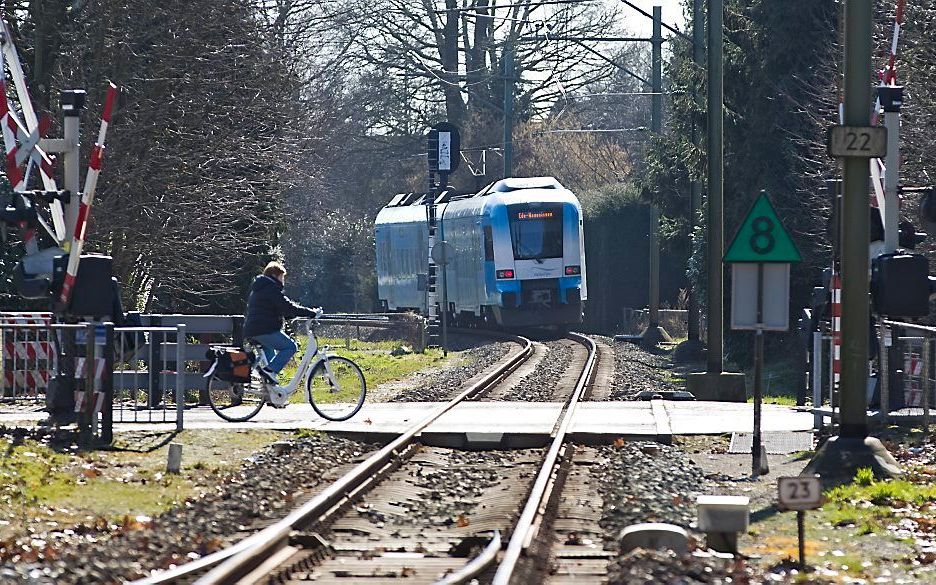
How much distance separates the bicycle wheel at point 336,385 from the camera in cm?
1730

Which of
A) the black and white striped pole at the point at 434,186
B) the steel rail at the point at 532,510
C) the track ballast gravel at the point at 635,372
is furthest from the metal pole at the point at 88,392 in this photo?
the black and white striped pole at the point at 434,186

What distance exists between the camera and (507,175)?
48250 mm

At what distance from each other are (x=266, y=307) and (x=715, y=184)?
368 inches

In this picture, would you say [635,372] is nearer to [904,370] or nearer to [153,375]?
[904,370]

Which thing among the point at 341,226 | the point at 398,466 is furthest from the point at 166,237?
the point at 341,226

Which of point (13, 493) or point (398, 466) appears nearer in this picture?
point (13, 493)

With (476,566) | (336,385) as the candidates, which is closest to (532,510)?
(476,566)

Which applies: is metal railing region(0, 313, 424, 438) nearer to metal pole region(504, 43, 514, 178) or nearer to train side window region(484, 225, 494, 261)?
train side window region(484, 225, 494, 261)

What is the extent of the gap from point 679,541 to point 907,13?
1735 cm

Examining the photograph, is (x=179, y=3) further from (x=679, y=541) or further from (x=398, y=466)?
(x=679, y=541)

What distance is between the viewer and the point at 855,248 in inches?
502

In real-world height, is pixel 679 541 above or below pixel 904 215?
below

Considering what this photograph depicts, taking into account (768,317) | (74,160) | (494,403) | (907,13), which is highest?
(907,13)

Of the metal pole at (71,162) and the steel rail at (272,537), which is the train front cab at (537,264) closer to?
the steel rail at (272,537)
